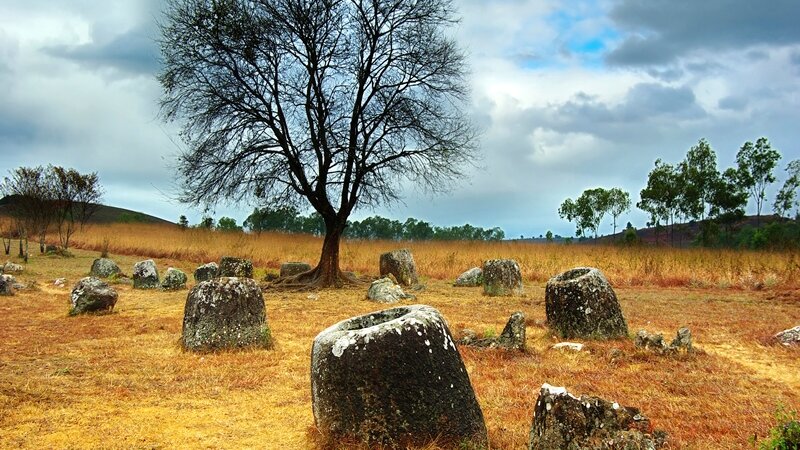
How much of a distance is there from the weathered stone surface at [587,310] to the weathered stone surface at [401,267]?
9.44 m

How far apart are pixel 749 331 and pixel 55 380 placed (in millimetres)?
9986

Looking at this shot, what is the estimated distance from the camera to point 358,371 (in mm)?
4156

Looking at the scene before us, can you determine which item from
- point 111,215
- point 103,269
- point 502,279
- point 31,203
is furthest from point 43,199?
point 111,215

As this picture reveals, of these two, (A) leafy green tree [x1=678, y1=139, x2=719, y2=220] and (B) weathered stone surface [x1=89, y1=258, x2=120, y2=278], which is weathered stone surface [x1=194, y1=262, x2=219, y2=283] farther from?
(A) leafy green tree [x1=678, y1=139, x2=719, y2=220]

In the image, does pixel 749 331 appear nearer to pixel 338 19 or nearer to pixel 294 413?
pixel 294 413

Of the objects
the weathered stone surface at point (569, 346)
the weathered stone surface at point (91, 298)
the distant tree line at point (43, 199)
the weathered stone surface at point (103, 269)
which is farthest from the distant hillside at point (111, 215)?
the weathered stone surface at point (569, 346)

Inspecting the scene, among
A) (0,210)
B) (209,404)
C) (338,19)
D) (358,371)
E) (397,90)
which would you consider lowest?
(209,404)

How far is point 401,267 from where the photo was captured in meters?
18.5

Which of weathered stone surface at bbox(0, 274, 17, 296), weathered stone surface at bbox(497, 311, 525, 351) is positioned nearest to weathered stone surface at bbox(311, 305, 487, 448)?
weathered stone surface at bbox(497, 311, 525, 351)

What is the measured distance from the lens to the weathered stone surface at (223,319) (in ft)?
25.8

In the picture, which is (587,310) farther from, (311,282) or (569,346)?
(311,282)

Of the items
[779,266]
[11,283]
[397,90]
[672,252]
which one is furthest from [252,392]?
[672,252]

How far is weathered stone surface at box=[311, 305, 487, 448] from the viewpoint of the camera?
4102 mm

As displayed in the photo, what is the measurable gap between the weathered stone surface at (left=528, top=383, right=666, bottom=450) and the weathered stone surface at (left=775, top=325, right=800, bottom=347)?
19.6 ft
